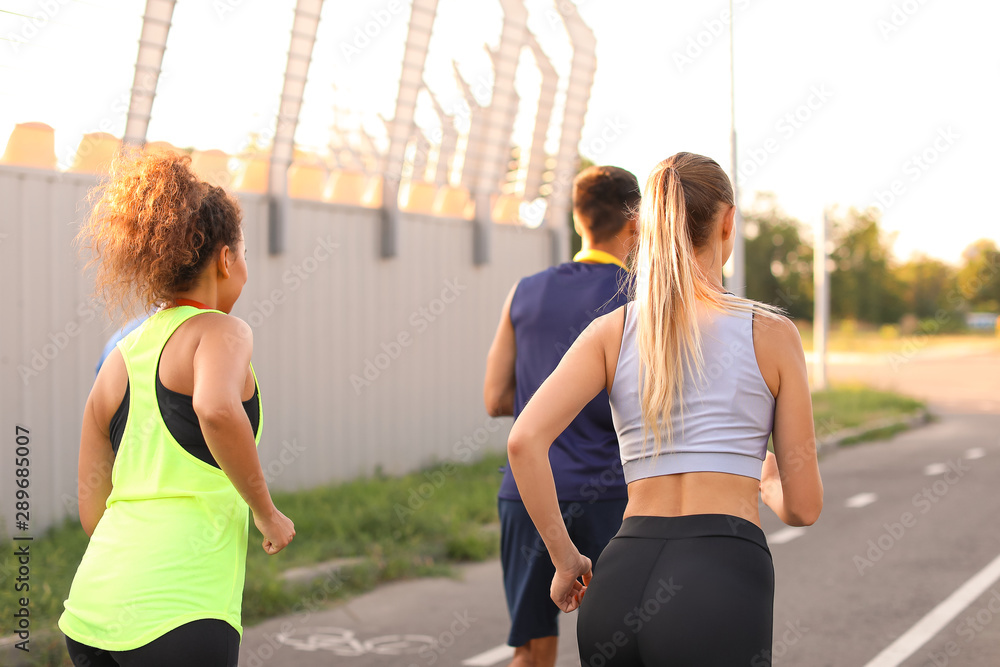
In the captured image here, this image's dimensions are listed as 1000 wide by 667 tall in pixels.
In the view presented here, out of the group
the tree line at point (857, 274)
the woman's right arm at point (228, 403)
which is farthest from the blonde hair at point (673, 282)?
the tree line at point (857, 274)

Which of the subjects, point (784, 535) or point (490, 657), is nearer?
point (490, 657)

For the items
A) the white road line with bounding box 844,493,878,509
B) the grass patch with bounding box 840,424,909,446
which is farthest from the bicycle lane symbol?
the grass patch with bounding box 840,424,909,446

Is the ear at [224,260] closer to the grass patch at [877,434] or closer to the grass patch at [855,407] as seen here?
the grass patch at [855,407]

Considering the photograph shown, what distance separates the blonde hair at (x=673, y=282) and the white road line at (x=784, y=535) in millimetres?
5792

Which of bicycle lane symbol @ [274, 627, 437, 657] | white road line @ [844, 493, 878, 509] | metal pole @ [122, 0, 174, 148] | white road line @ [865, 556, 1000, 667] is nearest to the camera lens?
white road line @ [865, 556, 1000, 667]

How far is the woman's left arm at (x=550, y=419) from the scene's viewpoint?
1.90m

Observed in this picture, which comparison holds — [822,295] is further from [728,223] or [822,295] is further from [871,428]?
[728,223]

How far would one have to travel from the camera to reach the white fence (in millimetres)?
6449

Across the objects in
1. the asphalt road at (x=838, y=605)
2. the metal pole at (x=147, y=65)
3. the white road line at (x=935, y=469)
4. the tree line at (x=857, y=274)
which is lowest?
the asphalt road at (x=838, y=605)

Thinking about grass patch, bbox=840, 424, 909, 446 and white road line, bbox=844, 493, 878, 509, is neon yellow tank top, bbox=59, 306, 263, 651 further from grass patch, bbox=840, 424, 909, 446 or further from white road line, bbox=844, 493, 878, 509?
grass patch, bbox=840, 424, 909, 446

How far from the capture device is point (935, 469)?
10.6m

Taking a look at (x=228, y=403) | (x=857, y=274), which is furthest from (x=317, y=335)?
(x=857, y=274)

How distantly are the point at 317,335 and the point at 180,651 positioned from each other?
680 cm

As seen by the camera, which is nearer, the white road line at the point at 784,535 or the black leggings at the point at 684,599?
the black leggings at the point at 684,599
